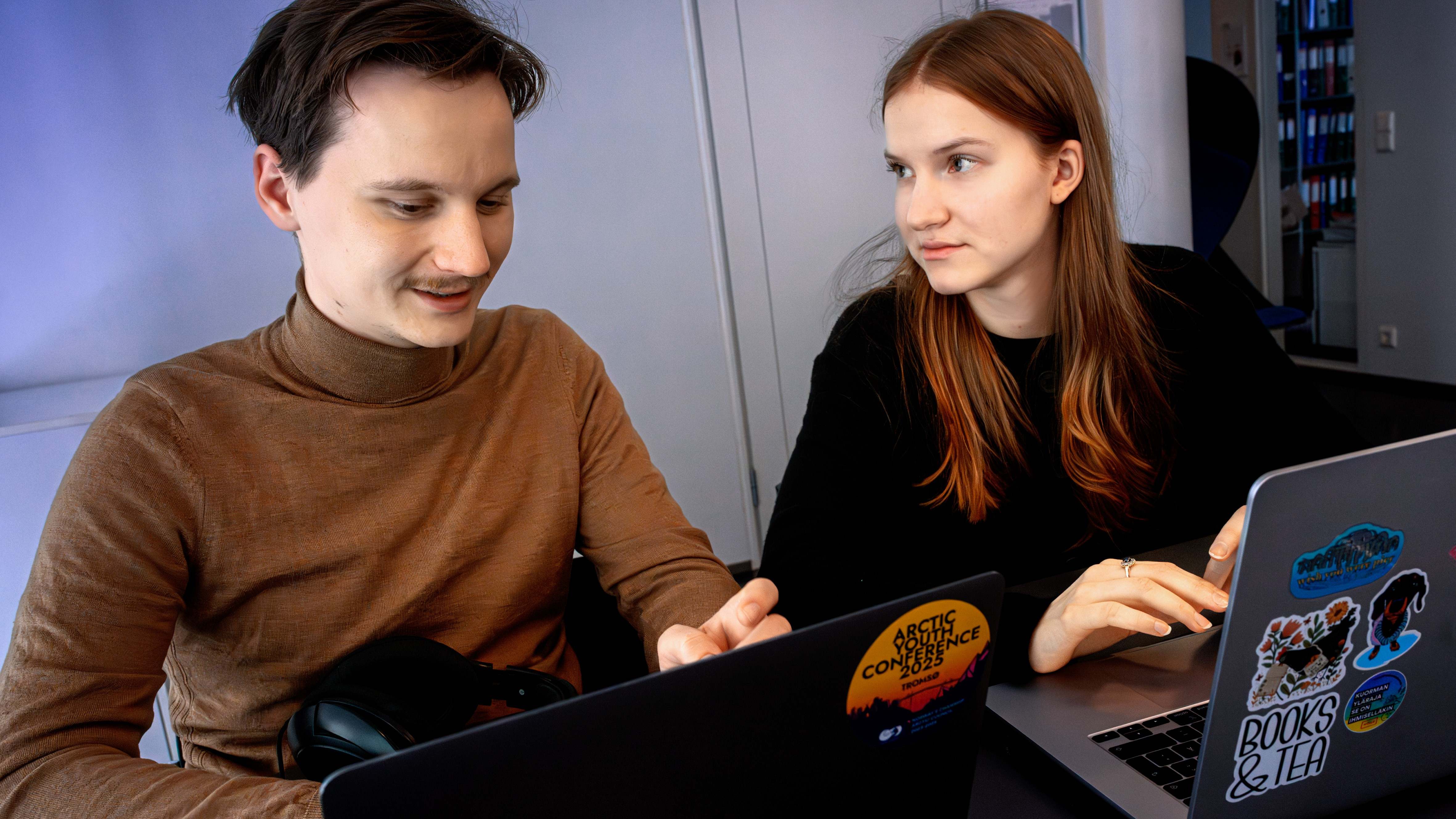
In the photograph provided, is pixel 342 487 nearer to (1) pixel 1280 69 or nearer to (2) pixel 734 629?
(2) pixel 734 629

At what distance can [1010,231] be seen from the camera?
1303 mm

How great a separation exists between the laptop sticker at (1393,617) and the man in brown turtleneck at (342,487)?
0.45 m

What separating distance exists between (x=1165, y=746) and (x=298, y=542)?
0.87m

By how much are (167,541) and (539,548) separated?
0.40 metres

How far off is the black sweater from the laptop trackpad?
1.21ft

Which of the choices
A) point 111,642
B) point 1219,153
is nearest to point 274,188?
point 111,642

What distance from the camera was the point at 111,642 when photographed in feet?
2.98

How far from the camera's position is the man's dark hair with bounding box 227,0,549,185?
37.2 inches

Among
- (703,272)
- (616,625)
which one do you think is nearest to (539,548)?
(616,625)

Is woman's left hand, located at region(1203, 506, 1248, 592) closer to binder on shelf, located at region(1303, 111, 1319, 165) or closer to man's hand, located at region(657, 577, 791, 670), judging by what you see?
man's hand, located at region(657, 577, 791, 670)

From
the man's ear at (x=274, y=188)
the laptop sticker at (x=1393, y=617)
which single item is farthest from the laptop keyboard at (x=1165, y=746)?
the man's ear at (x=274, y=188)

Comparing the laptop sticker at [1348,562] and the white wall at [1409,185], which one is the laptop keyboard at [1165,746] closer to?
the laptop sticker at [1348,562]

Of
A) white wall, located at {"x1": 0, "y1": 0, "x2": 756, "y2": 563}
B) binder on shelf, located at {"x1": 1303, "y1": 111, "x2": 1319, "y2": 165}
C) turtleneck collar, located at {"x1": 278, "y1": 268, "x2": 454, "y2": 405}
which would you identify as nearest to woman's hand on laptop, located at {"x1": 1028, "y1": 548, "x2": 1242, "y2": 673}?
turtleneck collar, located at {"x1": 278, "y1": 268, "x2": 454, "y2": 405}

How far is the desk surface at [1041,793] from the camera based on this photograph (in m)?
0.69
